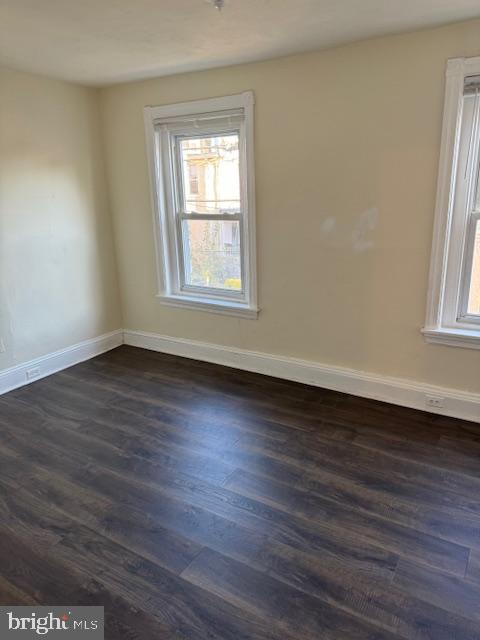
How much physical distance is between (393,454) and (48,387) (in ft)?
8.77

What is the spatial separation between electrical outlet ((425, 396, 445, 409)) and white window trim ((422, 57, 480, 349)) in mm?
390

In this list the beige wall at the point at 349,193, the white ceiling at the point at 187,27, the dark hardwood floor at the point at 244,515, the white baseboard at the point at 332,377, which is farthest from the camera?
the white baseboard at the point at 332,377

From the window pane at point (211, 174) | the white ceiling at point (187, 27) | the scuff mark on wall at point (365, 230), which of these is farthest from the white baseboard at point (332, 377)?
the white ceiling at point (187, 27)

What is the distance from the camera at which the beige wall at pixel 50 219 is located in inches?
129

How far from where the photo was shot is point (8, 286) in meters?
3.36

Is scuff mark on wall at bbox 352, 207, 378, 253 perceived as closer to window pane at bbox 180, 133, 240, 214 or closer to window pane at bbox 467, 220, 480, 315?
window pane at bbox 467, 220, 480, 315

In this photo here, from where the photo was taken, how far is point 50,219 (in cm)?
360

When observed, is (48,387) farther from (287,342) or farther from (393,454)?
(393,454)

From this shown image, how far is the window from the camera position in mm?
3357

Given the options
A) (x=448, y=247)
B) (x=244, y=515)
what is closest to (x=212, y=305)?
(x=448, y=247)

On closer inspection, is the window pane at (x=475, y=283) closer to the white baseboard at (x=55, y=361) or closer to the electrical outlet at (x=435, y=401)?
the electrical outlet at (x=435, y=401)

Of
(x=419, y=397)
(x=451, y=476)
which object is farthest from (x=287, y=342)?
(x=451, y=476)

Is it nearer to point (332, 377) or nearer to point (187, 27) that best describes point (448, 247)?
point (332, 377)

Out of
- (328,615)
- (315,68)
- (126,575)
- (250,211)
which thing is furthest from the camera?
(250,211)
